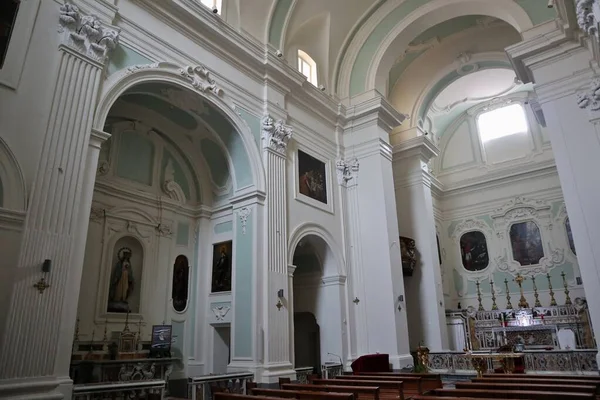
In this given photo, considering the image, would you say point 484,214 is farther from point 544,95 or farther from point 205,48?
point 205,48

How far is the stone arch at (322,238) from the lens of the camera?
1067 centimetres

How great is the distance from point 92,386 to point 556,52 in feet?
37.1

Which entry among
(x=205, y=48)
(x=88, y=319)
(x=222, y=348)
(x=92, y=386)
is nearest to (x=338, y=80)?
(x=205, y=48)

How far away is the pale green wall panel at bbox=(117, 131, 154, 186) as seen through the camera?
33.6 ft

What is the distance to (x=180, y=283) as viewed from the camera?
10703 mm

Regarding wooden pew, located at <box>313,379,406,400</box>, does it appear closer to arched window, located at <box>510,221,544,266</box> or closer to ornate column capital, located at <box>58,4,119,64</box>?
ornate column capital, located at <box>58,4,119,64</box>

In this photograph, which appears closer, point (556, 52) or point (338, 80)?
point (556, 52)

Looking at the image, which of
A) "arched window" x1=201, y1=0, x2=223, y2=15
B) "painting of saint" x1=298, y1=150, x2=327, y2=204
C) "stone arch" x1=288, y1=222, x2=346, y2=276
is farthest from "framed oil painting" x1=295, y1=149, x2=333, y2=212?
"arched window" x1=201, y1=0, x2=223, y2=15

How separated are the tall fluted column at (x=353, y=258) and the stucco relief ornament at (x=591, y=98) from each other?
225 inches

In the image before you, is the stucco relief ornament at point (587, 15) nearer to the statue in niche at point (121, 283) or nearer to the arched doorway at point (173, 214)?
the arched doorway at point (173, 214)

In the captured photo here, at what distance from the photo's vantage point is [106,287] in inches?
364

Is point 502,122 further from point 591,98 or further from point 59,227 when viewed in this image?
point 59,227

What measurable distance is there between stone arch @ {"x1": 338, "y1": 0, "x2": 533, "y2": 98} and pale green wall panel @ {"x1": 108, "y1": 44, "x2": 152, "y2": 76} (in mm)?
7050

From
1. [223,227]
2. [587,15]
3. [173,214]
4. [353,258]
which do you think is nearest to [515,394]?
[587,15]
